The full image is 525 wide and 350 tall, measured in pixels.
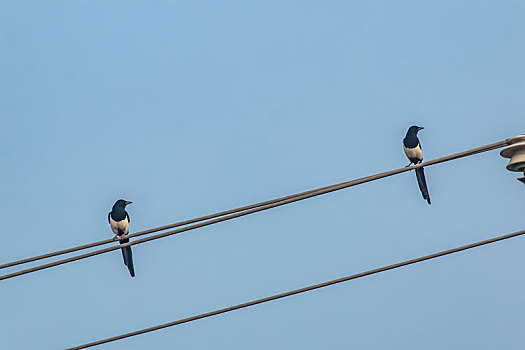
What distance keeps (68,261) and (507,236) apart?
262cm

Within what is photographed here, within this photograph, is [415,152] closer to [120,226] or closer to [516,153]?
[120,226]

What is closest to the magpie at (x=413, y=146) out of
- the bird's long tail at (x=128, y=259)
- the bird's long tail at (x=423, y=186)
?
the bird's long tail at (x=423, y=186)

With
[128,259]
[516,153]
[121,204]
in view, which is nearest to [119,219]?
[121,204]

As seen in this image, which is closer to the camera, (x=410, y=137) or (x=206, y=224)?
(x=206, y=224)

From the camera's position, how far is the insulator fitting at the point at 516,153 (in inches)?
196

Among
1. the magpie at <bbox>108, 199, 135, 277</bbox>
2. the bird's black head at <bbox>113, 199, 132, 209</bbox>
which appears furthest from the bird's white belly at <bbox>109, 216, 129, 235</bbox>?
the bird's black head at <bbox>113, 199, 132, 209</bbox>

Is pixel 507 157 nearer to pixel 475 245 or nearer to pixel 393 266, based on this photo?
pixel 475 245

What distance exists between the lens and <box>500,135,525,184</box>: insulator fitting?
16.4 ft

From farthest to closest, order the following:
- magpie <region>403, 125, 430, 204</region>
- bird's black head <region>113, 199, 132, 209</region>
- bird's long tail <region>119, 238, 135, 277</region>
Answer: magpie <region>403, 125, 430, 204</region> → bird's black head <region>113, 199, 132, 209</region> → bird's long tail <region>119, 238, 135, 277</region>

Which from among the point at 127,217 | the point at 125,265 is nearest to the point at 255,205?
the point at 125,265

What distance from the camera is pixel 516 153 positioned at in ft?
16.5

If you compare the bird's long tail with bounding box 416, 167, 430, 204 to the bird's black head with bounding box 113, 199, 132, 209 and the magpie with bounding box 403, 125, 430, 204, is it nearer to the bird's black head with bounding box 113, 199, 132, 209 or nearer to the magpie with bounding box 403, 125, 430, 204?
the magpie with bounding box 403, 125, 430, 204

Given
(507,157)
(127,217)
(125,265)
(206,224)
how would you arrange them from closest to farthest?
1. (507,157)
2. (206,224)
3. (125,265)
4. (127,217)

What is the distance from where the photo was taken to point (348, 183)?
5.30 metres
